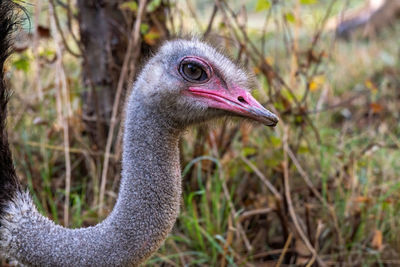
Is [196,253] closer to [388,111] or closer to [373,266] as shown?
[373,266]

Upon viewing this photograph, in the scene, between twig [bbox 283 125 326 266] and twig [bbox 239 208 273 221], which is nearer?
twig [bbox 283 125 326 266]

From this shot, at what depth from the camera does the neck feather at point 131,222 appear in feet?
6.00

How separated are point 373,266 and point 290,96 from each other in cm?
110

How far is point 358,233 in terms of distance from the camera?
317 centimetres

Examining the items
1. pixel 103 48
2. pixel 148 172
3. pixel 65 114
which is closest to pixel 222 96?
pixel 148 172

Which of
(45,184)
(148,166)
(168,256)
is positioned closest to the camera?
(148,166)

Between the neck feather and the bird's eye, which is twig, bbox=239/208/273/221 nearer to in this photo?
the neck feather

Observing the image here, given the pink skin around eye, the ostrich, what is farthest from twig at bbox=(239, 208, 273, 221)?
the pink skin around eye

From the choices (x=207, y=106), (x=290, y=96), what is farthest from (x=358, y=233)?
(x=207, y=106)

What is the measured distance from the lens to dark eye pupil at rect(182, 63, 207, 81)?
1.87 metres

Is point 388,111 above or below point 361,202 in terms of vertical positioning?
above

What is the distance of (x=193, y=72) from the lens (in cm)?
188

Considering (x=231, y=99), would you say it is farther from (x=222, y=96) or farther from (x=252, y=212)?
(x=252, y=212)

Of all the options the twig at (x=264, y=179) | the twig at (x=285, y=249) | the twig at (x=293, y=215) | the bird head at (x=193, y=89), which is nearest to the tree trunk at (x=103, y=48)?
the twig at (x=264, y=179)
